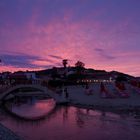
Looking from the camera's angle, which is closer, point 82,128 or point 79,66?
point 82,128

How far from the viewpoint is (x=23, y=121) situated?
107ft

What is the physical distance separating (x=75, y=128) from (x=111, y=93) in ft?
71.6

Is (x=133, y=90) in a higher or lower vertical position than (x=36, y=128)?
higher

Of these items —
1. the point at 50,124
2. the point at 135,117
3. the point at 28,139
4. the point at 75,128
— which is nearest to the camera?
the point at 28,139

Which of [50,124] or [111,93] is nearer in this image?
[50,124]

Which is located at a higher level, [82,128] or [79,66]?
[79,66]

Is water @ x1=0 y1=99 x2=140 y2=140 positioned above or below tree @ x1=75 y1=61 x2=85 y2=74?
below

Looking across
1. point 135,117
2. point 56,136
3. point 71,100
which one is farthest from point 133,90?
point 56,136

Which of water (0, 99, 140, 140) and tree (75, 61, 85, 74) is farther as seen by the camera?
tree (75, 61, 85, 74)

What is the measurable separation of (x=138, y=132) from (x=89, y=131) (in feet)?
11.6

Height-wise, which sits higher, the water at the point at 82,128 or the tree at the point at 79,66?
the tree at the point at 79,66

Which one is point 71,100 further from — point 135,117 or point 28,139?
point 28,139

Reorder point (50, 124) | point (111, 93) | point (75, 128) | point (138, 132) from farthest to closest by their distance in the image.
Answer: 1. point (111, 93)
2. point (50, 124)
3. point (75, 128)
4. point (138, 132)

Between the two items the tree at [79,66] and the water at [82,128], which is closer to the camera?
the water at [82,128]
